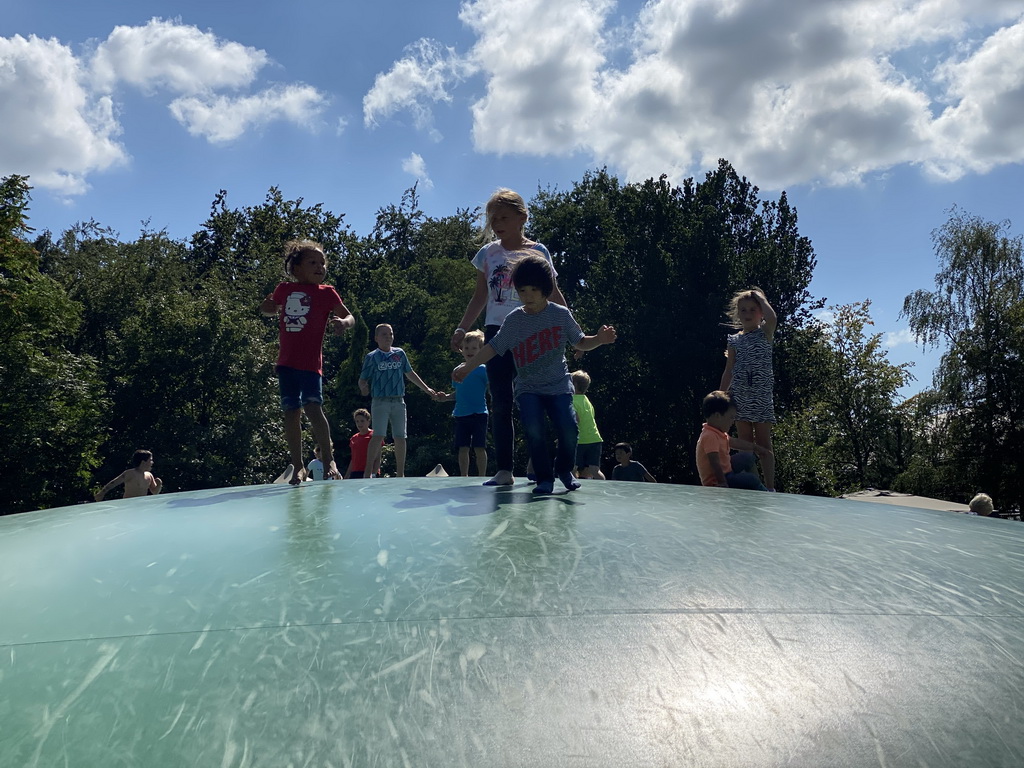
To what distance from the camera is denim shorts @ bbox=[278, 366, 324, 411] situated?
5508 mm

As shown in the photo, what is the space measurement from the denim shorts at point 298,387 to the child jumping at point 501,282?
113 cm

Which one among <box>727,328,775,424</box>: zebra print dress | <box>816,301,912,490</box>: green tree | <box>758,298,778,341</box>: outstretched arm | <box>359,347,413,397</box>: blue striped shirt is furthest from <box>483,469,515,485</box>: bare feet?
<box>816,301,912,490</box>: green tree

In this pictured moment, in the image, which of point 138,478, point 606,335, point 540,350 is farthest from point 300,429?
point 138,478

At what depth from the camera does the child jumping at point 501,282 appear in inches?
204

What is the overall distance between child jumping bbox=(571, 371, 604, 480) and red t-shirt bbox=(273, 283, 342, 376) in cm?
436

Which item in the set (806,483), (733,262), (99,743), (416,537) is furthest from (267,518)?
(733,262)

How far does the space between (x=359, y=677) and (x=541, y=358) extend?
120 inches

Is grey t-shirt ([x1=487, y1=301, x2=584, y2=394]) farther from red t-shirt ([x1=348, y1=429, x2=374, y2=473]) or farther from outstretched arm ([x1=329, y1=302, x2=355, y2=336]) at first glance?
red t-shirt ([x1=348, y1=429, x2=374, y2=473])

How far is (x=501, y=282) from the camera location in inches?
214

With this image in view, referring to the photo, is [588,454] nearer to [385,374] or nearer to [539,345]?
[385,374]

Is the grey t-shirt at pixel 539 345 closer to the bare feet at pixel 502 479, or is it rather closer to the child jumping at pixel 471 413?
the bare feet at pixel 502 479

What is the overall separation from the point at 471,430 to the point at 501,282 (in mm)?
4496

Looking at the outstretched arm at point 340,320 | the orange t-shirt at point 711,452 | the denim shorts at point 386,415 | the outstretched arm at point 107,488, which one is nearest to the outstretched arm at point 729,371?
the orange t-shirt at point 711,452

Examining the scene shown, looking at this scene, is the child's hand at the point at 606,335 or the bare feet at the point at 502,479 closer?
the child's hand at the point at 606,335
